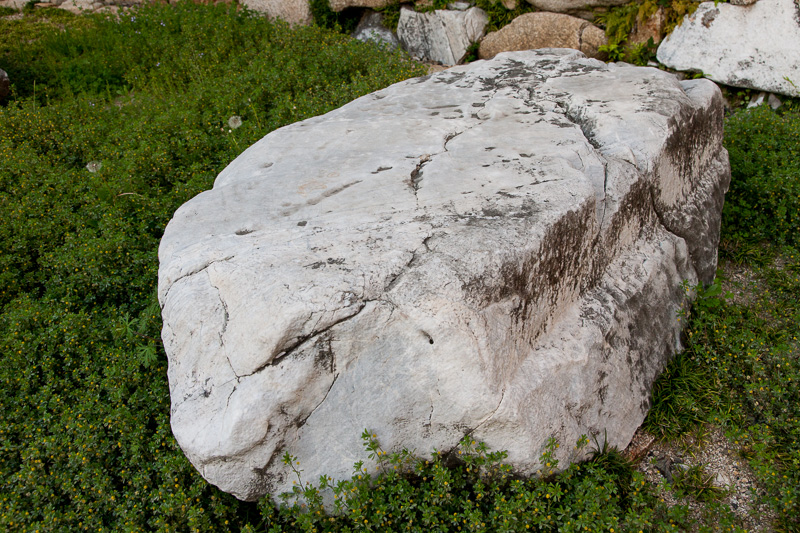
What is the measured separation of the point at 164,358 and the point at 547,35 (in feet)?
20.7

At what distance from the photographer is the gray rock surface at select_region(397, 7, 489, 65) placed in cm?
849

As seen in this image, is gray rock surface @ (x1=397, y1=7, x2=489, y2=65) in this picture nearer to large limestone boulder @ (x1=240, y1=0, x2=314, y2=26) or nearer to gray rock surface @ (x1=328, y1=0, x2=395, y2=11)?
gray rock surface @ (x1=328, y1=0, x2=395, y2=11)

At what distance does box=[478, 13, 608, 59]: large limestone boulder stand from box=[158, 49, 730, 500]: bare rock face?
342 cm

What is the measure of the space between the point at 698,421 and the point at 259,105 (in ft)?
16.8

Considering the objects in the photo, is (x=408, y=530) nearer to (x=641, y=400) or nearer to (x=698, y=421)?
(x=641, y=400)

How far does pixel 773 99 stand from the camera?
264 inches

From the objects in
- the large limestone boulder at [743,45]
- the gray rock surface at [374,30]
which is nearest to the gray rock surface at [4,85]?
the gray rock surface at [374,30]

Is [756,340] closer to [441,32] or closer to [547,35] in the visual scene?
[547,35]

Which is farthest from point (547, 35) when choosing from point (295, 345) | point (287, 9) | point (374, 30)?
point (295, 345)

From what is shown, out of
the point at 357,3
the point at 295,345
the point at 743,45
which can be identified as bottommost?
the point at 357,3

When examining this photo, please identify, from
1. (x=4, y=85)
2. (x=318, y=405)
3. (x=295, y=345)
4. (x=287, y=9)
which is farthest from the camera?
(x=287, y=9)

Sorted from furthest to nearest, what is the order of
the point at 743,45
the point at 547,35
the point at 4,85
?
the point at 547,35 < the point at 4,85 < the point at 743,45

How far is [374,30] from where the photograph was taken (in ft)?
30.6

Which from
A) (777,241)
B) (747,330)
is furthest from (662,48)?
(747,330)
